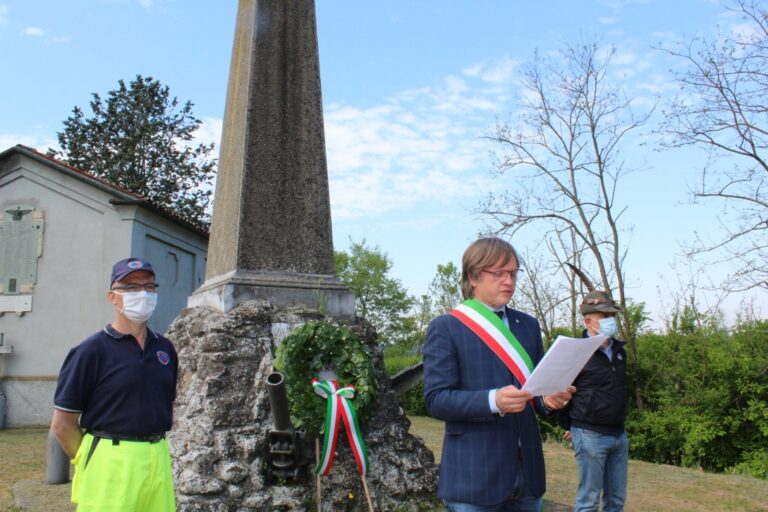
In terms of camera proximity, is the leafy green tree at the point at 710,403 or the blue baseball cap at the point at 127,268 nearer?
the blue baseball cap at the point at 127,268

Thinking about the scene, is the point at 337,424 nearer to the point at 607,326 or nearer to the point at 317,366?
the point at 317,366

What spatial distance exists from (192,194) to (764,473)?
2452cm

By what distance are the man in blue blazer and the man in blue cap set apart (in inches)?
51.6

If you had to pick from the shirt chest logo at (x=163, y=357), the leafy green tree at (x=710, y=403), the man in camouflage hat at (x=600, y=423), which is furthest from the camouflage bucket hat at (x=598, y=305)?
the leafy green tree at (x=710, y=403)

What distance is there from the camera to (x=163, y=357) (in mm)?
3238

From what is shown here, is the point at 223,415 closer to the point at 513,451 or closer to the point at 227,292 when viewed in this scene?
the point at 227,292

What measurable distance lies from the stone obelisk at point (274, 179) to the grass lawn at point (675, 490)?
3.17m

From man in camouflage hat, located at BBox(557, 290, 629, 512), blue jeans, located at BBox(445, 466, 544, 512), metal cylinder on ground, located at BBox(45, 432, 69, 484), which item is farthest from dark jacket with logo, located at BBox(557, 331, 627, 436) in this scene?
metal cylinder on ground, located at BBox(45, 432, 69, 484)

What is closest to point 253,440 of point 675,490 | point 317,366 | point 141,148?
point 317,366

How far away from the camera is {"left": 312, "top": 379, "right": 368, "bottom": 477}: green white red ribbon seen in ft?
16.6

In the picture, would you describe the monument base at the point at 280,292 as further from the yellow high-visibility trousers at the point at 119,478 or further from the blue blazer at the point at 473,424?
the blue blazer at the point at 473,424

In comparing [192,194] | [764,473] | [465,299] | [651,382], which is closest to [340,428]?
[465,299]

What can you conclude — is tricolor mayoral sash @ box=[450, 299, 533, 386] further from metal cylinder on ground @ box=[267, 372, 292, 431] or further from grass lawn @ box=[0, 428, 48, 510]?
grass lawn @ box=[0, 428, 48, 510]

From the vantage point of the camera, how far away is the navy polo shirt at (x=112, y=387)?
291cm
